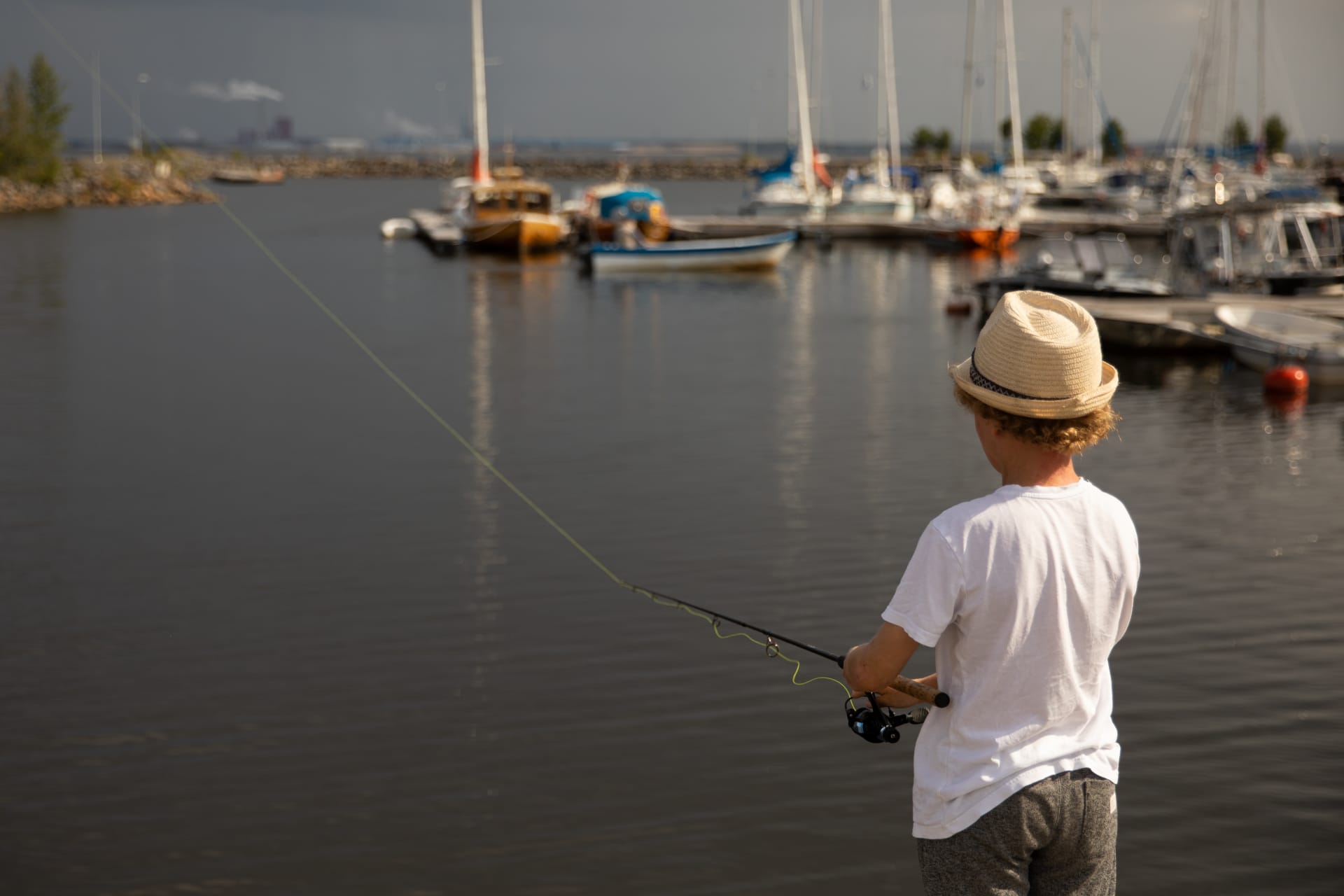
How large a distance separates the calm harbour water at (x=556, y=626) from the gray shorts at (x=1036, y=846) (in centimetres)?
350

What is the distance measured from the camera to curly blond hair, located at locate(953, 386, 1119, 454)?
9.91 feet

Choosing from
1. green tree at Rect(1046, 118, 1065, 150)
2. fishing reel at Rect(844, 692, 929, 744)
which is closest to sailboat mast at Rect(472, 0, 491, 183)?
fishing reel at Rect(844, 692, 929, 744)

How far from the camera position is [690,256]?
43.2 meters

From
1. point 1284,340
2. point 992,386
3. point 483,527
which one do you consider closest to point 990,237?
point 1284,340

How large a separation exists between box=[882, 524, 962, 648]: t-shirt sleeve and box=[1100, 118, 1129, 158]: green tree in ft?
302

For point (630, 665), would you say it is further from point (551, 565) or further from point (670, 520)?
point (670, 520)

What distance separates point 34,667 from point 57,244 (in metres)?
49.5

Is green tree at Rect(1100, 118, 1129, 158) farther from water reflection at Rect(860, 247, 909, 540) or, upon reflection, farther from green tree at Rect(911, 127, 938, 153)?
water reflection at Rect(860, 247, 909, 540)

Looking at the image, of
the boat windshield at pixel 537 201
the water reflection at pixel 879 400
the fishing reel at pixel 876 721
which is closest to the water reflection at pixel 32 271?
the boat windshield at pixel 537 201

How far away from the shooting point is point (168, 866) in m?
6.63

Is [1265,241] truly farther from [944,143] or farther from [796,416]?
[944,143]

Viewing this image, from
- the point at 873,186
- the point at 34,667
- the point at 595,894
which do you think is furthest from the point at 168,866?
the point at 873,186

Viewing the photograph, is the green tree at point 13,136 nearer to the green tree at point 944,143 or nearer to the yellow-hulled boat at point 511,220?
the yellow-hulled boat at point 511,220

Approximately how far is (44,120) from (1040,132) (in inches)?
3305
